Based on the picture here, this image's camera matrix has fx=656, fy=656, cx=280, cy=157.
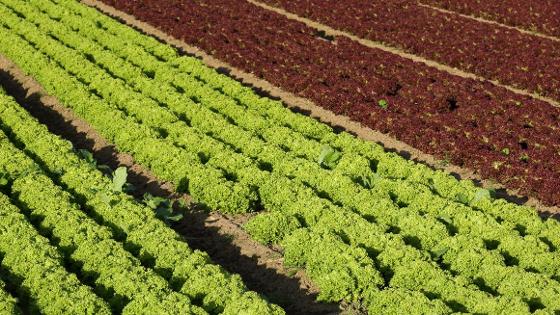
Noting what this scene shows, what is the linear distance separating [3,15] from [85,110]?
10.5m

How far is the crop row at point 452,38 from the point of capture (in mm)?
21145

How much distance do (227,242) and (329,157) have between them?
3.16 m

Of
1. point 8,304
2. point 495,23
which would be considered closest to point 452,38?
point 495,23

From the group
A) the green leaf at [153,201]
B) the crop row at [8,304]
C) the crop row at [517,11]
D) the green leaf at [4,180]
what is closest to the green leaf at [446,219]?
the green leaf at [153,201]

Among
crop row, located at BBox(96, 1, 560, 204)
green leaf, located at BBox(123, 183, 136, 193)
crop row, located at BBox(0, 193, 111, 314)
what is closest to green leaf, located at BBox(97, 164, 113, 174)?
green leaf, located at BBox(123, 183, 136, 193)

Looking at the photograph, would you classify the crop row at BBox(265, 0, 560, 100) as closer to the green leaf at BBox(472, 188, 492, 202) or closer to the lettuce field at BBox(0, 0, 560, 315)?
the lettuce field at BBox(0, 0, 560, 315)

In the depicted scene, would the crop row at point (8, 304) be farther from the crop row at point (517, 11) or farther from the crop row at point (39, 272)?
the crop row at point (517, 11)

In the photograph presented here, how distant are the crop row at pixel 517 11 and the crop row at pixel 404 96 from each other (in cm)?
873

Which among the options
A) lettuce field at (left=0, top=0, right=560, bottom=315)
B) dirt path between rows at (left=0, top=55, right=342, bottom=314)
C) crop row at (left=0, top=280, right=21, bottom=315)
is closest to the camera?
crop row at (left=0, top=280, right=21, bottom=315)

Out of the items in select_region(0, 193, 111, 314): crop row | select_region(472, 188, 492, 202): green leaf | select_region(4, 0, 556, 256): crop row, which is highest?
select_region(472, 188, 492, 202): green leaf

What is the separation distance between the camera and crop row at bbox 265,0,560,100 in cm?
2115

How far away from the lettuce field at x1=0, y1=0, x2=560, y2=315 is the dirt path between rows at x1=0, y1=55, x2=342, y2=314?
4 cm

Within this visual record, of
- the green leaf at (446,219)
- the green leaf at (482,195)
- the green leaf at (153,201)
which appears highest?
the green leaf at (482,195)

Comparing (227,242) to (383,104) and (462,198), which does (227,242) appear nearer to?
(462,198)
